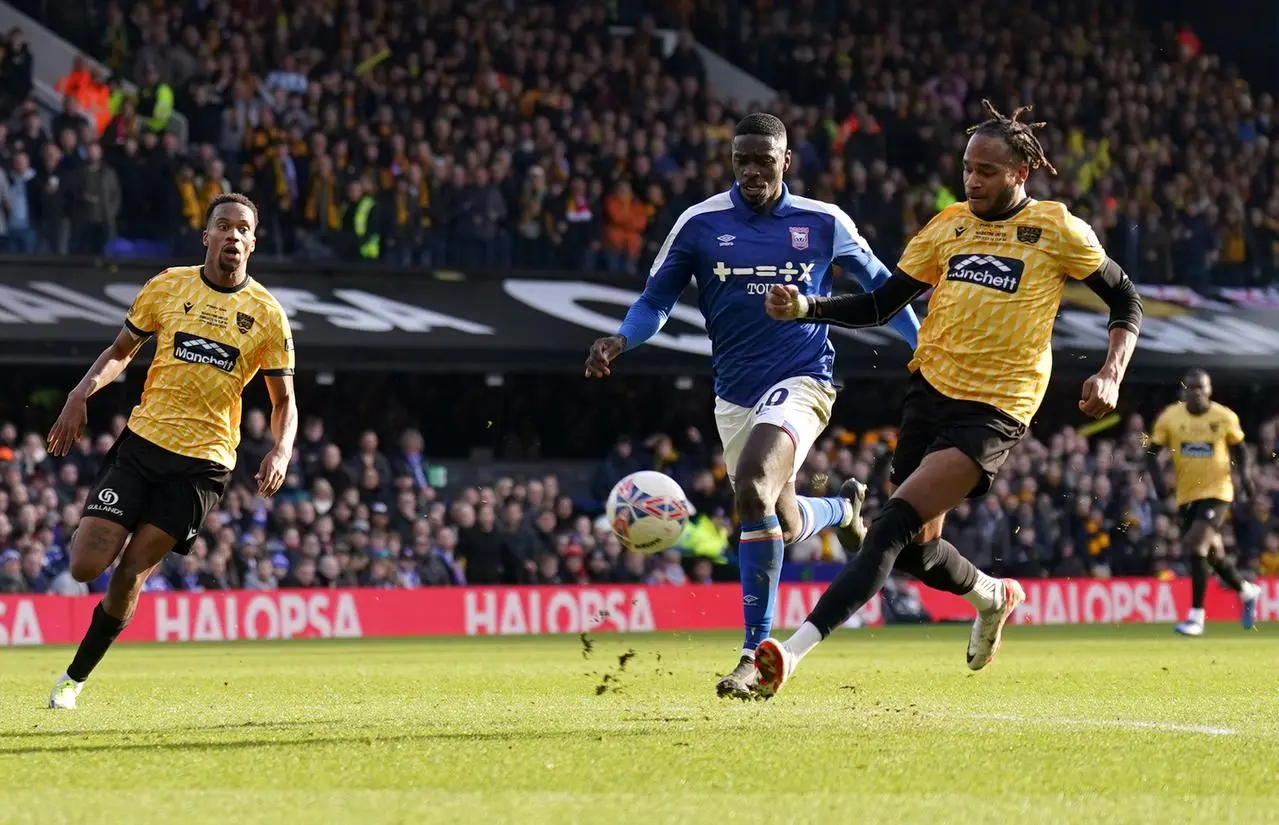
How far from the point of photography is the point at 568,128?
79.0 ft

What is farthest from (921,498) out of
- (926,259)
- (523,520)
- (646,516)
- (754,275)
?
(523,520)

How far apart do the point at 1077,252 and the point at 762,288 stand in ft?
6.60

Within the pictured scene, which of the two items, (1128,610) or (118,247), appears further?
(1128,610)

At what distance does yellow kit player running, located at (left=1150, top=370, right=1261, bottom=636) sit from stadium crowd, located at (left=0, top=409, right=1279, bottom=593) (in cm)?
486

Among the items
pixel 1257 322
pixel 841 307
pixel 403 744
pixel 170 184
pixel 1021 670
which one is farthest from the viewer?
pixel 1257 322

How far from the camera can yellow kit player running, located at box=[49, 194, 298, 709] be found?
30.7 feet

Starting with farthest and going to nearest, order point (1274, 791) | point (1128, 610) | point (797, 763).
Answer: point (1128, 610) → point (797, 763) → point (1274, 791)

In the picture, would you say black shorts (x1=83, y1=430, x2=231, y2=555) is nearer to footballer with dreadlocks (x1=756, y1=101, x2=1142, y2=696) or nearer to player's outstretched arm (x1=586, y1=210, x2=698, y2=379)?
player's outstretched arm (x1=586, y1=210, x2=698, y2=379)

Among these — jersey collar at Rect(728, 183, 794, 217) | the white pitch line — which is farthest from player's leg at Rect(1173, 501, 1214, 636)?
the white pitch line

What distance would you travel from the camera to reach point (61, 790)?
240 inches

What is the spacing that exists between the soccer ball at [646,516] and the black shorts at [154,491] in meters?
2.18

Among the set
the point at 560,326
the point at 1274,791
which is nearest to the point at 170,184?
the point at 560,326

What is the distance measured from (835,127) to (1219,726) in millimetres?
19028

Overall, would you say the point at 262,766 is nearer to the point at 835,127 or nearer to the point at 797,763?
the point at 797,763
